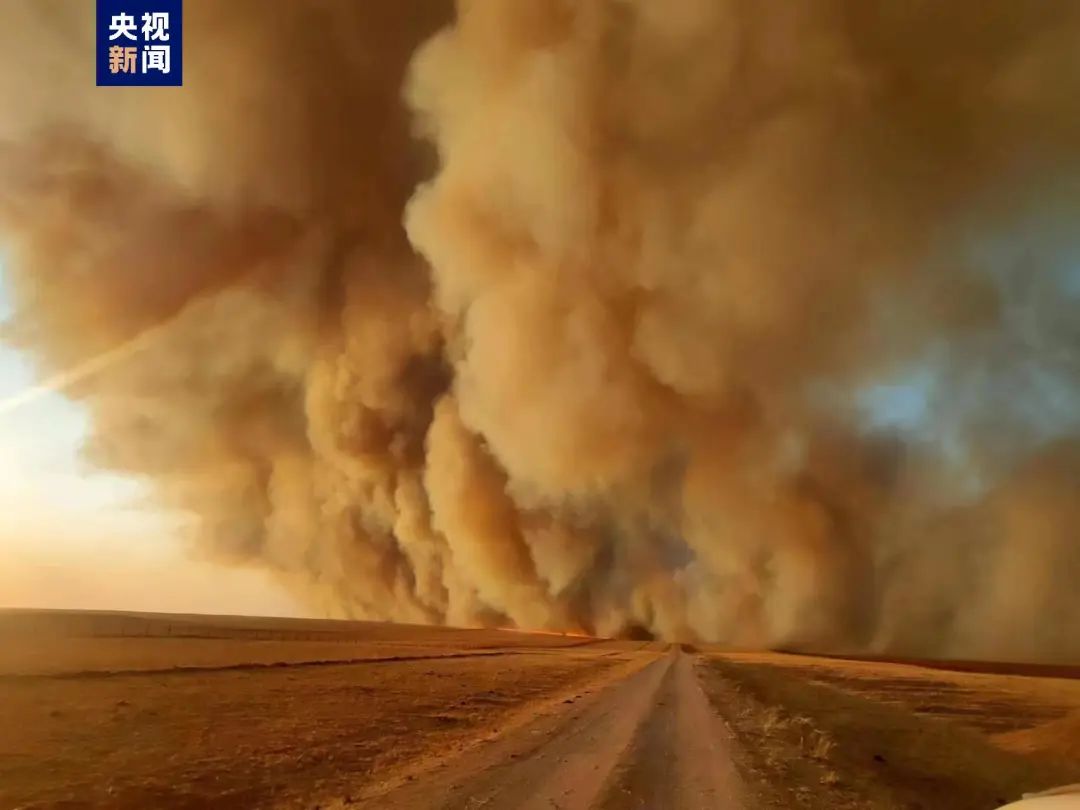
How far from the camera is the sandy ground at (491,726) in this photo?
310 centimetres

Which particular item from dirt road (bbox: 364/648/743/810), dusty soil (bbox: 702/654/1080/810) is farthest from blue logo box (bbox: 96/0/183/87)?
dusty soil (bbox: 702/654/1080/810)

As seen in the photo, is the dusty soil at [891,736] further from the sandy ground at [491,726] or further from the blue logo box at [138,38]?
the blue logo box at [138,38]

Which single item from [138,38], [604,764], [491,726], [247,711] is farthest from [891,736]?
[138,38]

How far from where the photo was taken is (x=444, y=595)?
4785 mm

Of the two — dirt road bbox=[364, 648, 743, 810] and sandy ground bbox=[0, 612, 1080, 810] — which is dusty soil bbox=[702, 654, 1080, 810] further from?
dirt road bbox=[364, 648, 743, 810]

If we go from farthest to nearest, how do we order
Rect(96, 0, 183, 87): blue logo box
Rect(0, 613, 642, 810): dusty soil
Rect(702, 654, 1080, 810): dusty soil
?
Rect(96, 0, 183, 87): blue logo box
Rect(0, 613, 642, 810): dusty soil
Rect(702, 654, 1080, 810): dusty soil

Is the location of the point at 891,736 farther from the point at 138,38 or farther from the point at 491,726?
the point at 138,38

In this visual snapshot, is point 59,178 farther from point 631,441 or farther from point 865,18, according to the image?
point 865,18

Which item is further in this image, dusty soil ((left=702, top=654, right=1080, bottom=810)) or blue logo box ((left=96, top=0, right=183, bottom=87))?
blue logo box ((left=96, top=0, right=183, bottom=87))

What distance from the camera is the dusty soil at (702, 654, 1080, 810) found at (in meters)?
3.05

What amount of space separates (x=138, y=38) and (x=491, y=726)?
4.08 meters

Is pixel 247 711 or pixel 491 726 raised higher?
pixel 247 711

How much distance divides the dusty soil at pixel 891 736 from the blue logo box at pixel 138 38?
14.8ft

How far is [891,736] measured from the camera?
10.5 feet
